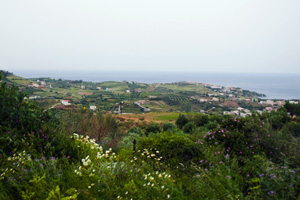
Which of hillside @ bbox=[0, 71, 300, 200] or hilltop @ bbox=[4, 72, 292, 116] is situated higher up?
hillside @ bbox=[0, 71, 300, 200]

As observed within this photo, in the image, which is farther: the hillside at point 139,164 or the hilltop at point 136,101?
the hilltop at point 136,101

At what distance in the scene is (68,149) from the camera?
12.9 ft

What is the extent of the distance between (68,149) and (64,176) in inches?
45.8

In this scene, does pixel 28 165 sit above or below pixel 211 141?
above

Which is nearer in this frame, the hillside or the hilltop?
the hillside

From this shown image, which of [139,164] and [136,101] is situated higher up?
[139,164]

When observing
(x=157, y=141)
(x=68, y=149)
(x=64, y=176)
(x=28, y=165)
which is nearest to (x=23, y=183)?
(x=28, y=165)

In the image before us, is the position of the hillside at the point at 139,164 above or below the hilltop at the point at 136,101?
above

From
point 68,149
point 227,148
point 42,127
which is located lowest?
point 227,148

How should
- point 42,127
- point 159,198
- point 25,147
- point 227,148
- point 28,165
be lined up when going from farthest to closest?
1. point 227,148
2. point 42,127
3. point 25,147
4. point 28,165
5. point 159,198

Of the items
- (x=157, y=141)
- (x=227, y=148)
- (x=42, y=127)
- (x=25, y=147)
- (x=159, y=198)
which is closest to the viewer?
(x=159, y=198)

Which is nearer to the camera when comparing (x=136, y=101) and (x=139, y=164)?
(x=139, y=164)

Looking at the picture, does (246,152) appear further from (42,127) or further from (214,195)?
(42,127)

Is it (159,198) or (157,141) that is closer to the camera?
(159,198)
